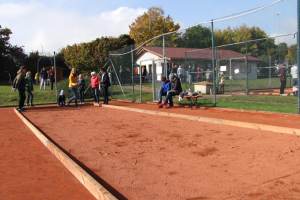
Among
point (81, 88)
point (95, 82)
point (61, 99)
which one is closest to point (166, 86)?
point (95, 82)

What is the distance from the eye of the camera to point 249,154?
8281mm

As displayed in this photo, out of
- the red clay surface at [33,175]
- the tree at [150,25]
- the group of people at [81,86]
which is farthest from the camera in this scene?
the tree at [150,25]

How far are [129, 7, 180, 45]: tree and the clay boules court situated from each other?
180ft

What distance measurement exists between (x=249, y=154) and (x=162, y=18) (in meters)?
62.9

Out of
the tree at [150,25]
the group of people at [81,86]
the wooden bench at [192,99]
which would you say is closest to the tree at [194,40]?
the wooden bench at [192,99]

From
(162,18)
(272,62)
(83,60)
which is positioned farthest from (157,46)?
(162,18)

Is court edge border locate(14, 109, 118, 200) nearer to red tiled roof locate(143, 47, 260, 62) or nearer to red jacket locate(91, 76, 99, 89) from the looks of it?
red tiled roof locate(143, 47, 260, 62)

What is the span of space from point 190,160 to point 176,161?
0.22m

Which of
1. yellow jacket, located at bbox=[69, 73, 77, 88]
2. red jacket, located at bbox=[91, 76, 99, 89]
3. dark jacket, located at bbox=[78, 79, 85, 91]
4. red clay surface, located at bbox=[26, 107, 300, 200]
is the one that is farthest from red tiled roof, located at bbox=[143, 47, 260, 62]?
red clay surface, located at bbox=[26, 107, 300, 200]

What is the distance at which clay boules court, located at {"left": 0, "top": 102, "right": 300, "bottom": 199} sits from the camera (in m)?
6.33

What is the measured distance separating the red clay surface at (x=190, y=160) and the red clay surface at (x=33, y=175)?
50 centimetres

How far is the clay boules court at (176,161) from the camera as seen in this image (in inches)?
249

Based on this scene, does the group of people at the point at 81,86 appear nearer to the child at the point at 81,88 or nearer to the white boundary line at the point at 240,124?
the child at the point at 81,88

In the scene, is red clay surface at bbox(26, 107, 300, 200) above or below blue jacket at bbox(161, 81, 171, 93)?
below
